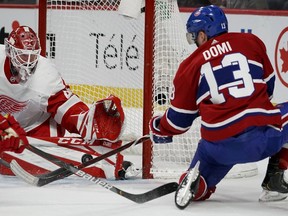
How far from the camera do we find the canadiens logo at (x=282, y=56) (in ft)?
19.3

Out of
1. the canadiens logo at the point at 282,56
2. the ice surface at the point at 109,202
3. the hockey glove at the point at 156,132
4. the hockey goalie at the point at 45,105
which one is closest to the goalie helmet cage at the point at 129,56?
the hockey goalie at the point at 45,105

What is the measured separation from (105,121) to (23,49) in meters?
0.49

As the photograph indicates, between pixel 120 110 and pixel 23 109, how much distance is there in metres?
0.51

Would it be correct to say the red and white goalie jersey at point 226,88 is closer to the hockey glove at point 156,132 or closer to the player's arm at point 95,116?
the hockey glove at point 156,132

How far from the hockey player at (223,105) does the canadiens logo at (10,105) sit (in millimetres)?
960

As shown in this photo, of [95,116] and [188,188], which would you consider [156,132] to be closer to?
[188,188]

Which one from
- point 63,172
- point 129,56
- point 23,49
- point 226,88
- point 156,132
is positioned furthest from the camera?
point 129,56

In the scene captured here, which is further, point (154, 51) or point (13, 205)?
point (154, 51)

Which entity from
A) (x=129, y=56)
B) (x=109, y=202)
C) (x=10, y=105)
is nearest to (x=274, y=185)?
(x=109, y=202)

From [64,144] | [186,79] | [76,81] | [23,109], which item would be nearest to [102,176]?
[64,144]

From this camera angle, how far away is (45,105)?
4.22 metres

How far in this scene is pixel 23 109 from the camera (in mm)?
4250

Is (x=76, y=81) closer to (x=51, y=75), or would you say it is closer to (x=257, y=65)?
(x=51, y=75)

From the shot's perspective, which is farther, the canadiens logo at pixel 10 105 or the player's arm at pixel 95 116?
the canadiens logo at pixel 10 105
